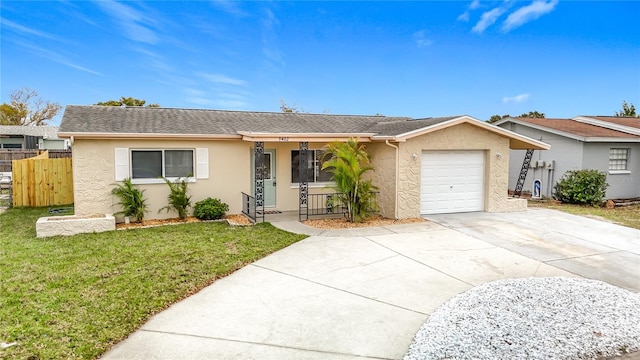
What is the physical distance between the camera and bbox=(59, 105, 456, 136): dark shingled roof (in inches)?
459

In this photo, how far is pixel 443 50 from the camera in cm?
2128

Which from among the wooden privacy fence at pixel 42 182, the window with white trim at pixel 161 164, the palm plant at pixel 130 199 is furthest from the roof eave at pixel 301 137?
the wooden privacy fence at pixel 42 182

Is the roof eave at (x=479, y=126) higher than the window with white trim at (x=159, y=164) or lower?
higher

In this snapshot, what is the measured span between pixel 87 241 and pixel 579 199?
1684 cm

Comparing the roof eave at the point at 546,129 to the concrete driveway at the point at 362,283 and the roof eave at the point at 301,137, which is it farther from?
the roof eave at the point at 301,137

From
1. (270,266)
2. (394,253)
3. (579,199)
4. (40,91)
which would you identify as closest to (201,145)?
(270,266)

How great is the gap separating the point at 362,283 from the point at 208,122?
8.93 metres

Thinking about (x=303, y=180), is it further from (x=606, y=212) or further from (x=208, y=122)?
(x=606, y=212)

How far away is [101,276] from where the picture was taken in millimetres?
6660

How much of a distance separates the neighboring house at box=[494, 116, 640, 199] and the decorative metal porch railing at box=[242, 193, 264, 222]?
512 inches

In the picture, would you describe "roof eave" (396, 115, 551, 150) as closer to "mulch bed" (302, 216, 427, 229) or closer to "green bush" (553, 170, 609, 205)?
"mulch bed" (302, 216, 427, 229)

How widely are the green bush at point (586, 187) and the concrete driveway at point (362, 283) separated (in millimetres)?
4973

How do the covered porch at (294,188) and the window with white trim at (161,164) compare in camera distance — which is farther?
the covered porch at (294,188)

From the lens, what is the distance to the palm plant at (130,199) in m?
11.3
